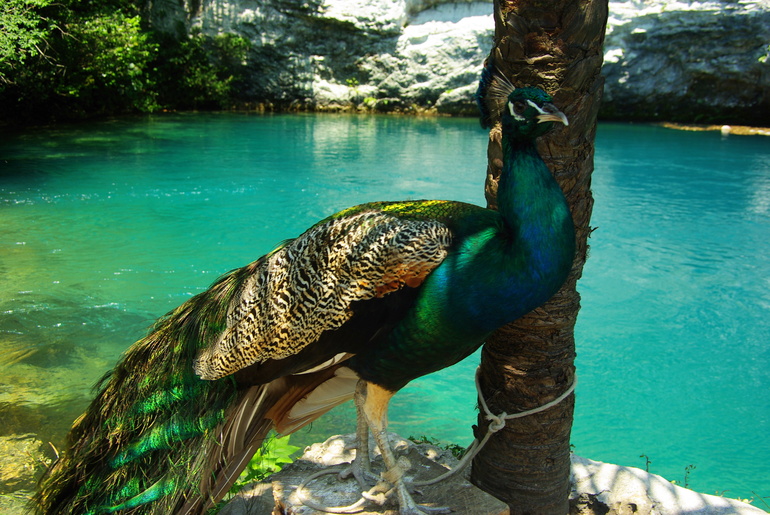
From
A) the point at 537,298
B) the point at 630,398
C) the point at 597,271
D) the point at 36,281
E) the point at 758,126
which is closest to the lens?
the point at 537,298

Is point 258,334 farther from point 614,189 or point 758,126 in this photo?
point 758,126

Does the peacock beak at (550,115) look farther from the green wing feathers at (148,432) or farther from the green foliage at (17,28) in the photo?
the green foliage at (17,28)

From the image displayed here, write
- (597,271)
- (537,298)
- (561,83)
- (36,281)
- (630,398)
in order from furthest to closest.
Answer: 1. (597,271)
2. (36,281)
3. (630,398)
4. (561,83)
5. (537,298)

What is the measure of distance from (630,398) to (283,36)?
67.3 ft

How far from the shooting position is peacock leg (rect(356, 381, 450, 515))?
7.79 ft

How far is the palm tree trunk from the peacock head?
25 cm

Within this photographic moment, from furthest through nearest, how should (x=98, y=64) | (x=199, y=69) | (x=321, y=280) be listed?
(x=199, y=69) → (x=98, y=64) → (x=321, y=280)

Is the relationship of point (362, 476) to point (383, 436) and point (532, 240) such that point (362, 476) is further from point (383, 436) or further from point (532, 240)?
point (532, 240)

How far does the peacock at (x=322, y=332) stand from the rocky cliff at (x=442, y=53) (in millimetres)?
20820

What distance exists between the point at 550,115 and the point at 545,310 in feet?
2.60

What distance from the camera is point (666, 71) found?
2136 centimetres

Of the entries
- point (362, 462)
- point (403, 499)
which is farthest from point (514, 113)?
point (362, 462)

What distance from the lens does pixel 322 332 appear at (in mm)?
2186

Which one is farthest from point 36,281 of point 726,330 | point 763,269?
point 763,269
